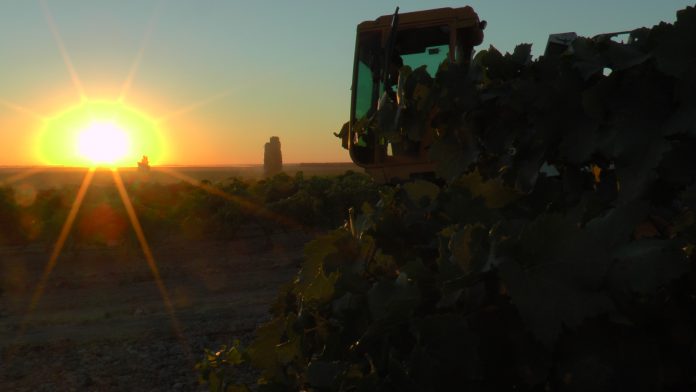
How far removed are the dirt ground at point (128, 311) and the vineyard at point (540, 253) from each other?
16.9 ft

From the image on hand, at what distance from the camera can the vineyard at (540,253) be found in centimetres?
130

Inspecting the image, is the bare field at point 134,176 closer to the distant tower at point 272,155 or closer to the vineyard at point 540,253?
the distant tower at point 272,155

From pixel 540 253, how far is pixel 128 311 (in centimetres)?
969

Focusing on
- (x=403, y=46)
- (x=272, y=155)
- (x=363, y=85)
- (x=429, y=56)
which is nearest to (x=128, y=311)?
(x=363, y=85)

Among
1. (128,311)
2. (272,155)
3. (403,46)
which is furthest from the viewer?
(272,155)

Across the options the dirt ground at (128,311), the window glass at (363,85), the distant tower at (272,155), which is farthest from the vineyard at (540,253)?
the distant tower at (272,155)

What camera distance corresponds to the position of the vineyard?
130 cm

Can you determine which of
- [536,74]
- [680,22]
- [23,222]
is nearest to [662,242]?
[680,22]

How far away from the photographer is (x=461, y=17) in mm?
8641

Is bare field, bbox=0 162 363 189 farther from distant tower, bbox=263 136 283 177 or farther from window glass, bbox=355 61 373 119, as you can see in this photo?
window glass, bbox=355 61 373 119

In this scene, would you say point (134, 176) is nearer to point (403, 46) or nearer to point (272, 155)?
point (272, 155)

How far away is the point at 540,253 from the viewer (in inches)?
51.1

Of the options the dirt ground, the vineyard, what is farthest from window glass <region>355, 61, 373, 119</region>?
the vineyard

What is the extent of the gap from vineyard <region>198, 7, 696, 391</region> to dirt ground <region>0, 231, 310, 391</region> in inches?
203
